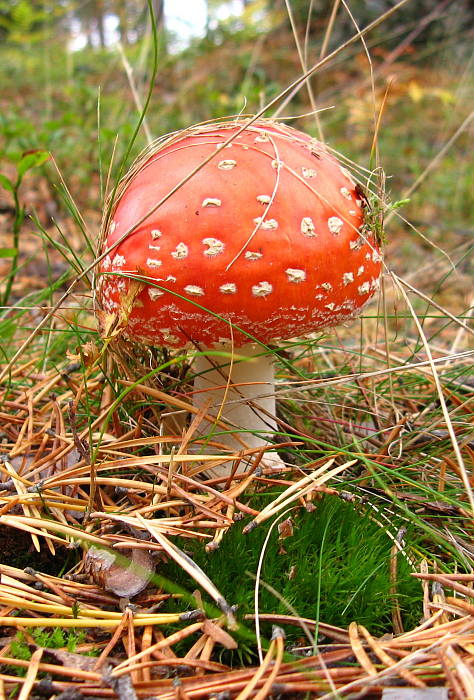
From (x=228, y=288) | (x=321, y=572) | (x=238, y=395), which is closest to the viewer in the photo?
(x=321, y=572)

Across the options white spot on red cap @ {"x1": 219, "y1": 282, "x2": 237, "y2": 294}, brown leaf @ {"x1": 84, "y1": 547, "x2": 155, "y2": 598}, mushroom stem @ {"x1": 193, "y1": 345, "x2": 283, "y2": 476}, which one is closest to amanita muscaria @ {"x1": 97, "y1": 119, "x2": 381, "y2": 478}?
white spot on red cap @ {"x1": 219, "y1": 282, "x2": 237, "y2": 294}

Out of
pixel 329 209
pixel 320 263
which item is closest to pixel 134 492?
pixel 320 263

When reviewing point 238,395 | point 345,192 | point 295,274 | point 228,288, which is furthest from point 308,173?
point 238,395

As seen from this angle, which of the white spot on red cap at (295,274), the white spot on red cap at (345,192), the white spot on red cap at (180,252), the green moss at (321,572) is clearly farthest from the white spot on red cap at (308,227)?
the green moss at (321,572)

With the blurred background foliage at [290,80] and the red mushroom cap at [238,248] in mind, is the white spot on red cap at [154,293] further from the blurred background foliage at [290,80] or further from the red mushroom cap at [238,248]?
the blurred background foliage at [290,80]

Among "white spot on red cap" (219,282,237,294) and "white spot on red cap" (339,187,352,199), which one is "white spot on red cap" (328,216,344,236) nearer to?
"white spot on red cap" (339,187,352,199)

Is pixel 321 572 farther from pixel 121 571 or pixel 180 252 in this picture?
pixel 180 252

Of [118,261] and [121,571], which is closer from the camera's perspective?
[121,571]

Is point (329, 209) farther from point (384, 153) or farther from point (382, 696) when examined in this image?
point (384, 153)
